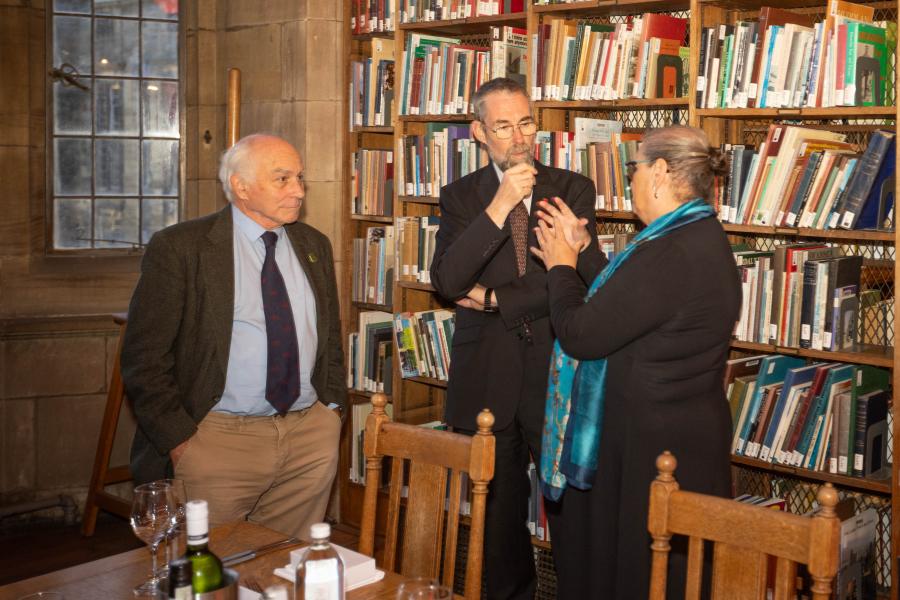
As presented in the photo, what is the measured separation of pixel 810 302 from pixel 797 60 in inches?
31.0

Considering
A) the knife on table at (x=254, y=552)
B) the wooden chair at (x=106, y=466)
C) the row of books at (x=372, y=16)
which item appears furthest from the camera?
the wooden chair at (x=106, y=466)

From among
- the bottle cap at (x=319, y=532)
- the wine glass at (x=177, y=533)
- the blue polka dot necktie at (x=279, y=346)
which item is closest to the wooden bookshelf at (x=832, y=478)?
the blue polka dot necktie at (x=279, y=346)

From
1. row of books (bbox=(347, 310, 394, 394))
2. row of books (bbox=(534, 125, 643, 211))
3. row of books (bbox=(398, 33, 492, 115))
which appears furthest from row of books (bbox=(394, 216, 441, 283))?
row of books (bbox=(534, 125, 643, 211))

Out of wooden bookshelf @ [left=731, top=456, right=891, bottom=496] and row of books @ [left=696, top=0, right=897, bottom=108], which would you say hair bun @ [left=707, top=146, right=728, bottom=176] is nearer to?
row of books @ [left=696, top=0, right=897, bottom=108]

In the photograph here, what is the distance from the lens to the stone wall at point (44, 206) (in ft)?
15.8

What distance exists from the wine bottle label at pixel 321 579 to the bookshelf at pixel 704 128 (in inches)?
84.8

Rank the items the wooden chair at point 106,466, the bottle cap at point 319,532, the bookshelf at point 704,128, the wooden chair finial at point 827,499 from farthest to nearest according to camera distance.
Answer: the wooden chair at point 106,466 → the bookshelf at point 704,128 → the wooden chair finial at point 827,499 → the bottle cap at point 319,532

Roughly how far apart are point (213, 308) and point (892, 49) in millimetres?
2268

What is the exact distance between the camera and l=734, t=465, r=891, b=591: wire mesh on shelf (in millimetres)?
3631

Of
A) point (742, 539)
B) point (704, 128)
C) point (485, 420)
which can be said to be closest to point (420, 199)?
point (704, 128)

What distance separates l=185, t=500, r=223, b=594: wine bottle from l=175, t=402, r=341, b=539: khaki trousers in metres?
1.40

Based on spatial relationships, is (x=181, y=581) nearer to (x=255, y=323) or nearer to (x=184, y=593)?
(x=184, y=593)

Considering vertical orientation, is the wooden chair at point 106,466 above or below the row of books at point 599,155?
below

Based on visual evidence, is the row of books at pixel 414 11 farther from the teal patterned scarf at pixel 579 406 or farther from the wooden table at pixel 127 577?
the wooden table at pixel 127 577
